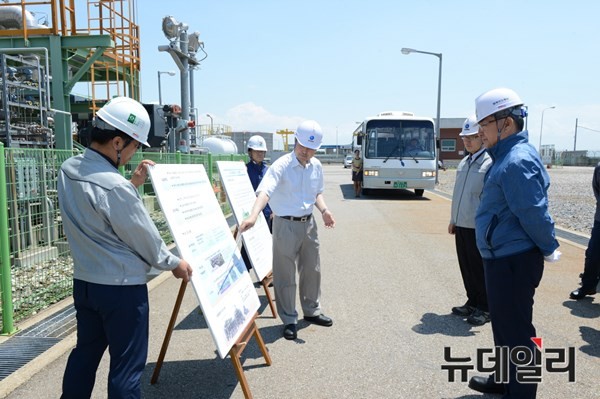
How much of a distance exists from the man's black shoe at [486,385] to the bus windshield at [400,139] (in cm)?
1395

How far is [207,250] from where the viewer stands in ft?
10.1

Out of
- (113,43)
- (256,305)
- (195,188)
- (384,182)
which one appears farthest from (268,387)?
(384,182)

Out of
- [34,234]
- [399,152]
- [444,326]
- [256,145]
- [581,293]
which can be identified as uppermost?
[256,145]

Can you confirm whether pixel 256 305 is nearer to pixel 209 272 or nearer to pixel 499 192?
pixel 209 272

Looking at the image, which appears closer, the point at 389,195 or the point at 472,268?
the point at 472,268

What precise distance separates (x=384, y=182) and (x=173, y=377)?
14.2 meters

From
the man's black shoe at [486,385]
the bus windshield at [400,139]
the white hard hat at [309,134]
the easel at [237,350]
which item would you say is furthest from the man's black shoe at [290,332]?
the bus windshield at [400,139]

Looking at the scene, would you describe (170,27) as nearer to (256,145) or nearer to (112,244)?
(256,145)

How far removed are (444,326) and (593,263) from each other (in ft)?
6.87

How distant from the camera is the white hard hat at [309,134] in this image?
4.41m

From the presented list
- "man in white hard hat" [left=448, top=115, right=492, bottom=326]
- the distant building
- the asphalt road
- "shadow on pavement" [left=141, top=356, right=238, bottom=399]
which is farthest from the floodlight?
the distant building

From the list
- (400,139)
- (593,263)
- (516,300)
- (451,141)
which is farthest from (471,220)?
(451,141)

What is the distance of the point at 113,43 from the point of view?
428 inches

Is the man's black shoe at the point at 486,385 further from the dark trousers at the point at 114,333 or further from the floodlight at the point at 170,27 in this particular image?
the floodlight at the point at 170,27
